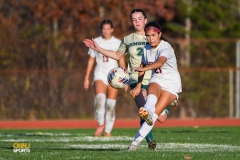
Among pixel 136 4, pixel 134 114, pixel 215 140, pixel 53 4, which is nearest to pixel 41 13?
pixel 53 4

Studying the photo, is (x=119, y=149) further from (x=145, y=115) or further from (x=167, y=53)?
(x=167, y=53)

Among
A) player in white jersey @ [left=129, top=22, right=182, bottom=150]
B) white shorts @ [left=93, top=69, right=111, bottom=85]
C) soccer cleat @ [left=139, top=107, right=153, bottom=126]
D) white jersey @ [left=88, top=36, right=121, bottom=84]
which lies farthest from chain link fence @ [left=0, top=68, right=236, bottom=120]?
soccer cleat @ [left=139, top=107, right=153, bottom=126]

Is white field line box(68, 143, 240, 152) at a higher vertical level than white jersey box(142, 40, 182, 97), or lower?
lower

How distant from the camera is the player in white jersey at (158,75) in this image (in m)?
8.81

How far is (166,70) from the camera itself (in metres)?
9.17

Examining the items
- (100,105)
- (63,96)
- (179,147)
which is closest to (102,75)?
(100,105)

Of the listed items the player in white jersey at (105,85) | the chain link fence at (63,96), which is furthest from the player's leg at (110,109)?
the chain link fence at (63,96)

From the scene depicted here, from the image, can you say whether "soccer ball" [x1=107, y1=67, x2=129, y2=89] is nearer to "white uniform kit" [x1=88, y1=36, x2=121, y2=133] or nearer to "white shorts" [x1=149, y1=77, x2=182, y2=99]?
"white shorts" [x1=149, y1=77, x2=182, y2=99]

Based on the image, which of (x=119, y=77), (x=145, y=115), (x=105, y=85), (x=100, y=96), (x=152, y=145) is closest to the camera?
(x=145, y=115)

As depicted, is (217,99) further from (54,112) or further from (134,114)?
(54,112)

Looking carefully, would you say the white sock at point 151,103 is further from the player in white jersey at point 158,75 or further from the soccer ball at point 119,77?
the soccer ball at point 119,77

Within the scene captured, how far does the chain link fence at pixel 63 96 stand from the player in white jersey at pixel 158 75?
12312 millimetres

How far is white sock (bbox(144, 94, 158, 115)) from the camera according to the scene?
863 centimetres

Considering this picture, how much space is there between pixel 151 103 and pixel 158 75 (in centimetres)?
56
